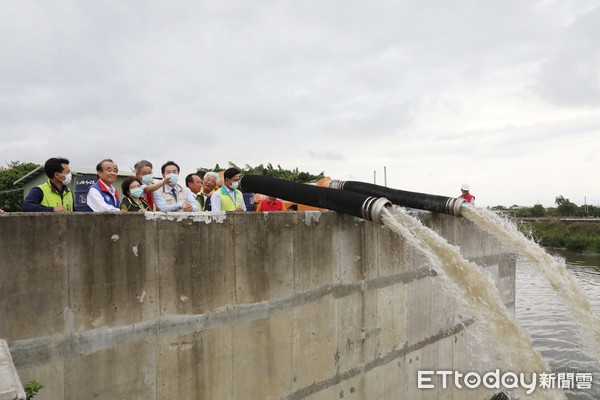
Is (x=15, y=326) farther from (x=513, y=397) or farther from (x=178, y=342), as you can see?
(x=513, y=397)

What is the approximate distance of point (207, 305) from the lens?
4391 mm

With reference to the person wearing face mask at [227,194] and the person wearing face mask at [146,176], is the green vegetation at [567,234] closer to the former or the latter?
the person wearing face mask at [227,194]

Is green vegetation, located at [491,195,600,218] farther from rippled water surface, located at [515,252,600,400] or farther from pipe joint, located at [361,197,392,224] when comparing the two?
pipe joint, located at [361,197,392,224]

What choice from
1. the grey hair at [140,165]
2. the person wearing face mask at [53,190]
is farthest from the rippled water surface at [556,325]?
the person wearing face mask at [53,190]

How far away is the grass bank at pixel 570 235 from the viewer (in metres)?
42.4

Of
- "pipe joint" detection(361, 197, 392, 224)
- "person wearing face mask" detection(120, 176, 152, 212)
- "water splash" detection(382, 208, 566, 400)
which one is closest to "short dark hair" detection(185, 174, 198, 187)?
"person wearing face mask" detection(120, 176, 152, 212)

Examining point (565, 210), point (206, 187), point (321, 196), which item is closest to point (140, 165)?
point (206, 187)

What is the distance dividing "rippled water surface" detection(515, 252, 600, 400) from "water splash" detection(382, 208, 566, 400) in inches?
122

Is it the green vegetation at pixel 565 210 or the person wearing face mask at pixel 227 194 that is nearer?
the person wearing face mask at pixel 227 194

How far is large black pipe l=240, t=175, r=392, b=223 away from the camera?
5.30 metres

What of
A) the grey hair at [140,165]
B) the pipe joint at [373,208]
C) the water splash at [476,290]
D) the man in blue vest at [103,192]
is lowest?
the water splash at [476,290]

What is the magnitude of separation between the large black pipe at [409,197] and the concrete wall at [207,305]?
2.58ft

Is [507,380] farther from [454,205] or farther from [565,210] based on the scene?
[565,210]

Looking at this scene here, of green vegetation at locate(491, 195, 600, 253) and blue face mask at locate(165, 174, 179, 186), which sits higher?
blue face mask at locate(165, 174, 179, 186)
